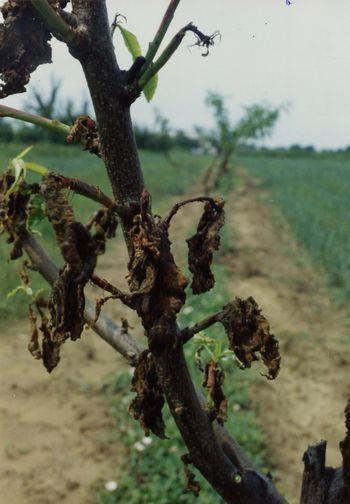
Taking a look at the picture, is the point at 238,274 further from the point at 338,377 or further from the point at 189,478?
the point at 189,478

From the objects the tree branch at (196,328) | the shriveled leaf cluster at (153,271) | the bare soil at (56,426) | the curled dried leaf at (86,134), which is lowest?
the bare soil at (56,426)

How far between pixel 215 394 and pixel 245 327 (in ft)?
0.65

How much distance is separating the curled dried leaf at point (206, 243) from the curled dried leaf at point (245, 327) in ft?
0.16

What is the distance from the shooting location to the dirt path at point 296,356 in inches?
148

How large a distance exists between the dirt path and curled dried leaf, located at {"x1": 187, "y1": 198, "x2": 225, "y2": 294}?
2687mm

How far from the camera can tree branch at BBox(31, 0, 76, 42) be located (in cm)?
63

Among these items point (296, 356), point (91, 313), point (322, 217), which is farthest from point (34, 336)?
point (322, 217)

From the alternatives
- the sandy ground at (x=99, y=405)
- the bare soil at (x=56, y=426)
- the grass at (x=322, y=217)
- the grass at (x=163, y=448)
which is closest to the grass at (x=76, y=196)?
the sandy ground at (x=99, y=405)

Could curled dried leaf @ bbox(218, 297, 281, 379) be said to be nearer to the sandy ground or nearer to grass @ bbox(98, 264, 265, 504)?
grass @ bbox(98, 264, 265, 504)

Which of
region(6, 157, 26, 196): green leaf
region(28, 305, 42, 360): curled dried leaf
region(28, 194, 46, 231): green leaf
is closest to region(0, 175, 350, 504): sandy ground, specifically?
region(28, 305, 42, 360): curled dried leaf

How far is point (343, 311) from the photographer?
620 cm

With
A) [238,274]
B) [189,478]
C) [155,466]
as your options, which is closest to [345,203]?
[238,274]

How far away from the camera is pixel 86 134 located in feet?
2.67

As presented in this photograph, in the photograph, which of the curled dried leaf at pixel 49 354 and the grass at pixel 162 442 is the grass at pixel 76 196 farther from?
the curled dried leaf at pixel 49 354
